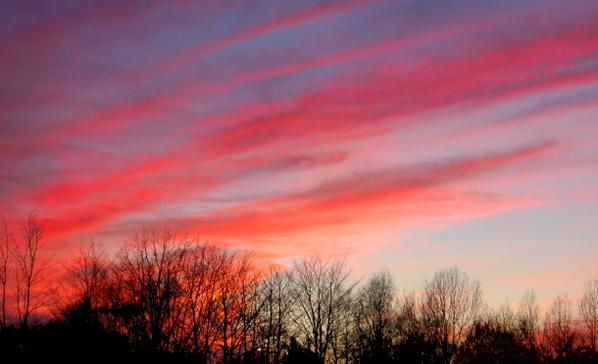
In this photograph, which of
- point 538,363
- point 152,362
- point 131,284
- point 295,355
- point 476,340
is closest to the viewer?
point 152,362

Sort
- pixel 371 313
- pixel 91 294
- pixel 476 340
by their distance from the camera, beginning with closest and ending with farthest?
pixel 91 294 < pixel 476 340 < pixel 371 313

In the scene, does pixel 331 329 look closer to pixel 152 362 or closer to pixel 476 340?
pixel 476 340

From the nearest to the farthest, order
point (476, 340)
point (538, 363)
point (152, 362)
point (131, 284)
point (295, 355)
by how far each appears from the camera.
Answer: point (152, 362) < point (131, 284) < point (538, 363) < point (295, 355) < point (476, 340)

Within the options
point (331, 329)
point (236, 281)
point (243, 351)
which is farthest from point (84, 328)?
point (331, 329)

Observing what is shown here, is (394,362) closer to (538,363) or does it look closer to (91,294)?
(538,363)

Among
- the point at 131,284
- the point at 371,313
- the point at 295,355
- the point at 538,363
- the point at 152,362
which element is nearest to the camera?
the point at 152,362

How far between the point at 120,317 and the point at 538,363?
34716mm

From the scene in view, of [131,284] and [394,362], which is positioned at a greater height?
[131,284]

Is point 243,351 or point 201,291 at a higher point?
point 201,291

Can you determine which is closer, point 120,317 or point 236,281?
point 120,317

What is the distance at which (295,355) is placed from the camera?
6450cm

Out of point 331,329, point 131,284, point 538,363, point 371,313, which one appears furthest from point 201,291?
point 371,313

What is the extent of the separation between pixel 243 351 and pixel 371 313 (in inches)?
985

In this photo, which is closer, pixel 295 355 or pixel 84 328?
pixel 84 328
